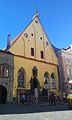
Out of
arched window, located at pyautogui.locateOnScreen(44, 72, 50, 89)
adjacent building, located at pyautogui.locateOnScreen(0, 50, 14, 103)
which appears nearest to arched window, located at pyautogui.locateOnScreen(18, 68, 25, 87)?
adjacent building, located at pyautogui.locateOnScreen(0, 50, 14, 103)

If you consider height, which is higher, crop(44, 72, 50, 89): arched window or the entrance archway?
crop(44, 72, 50, 89): arched window

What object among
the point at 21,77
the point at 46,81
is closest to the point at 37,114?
the point at 21,77

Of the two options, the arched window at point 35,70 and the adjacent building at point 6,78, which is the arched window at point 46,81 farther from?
the adjacent building at point 6,78

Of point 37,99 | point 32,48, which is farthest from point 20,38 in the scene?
point 37,99

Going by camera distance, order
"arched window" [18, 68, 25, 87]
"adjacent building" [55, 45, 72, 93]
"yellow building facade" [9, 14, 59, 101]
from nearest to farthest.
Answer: "arched window" [18, 68, 25, 87]
"yellow building facade" [9, 14, 59, 101]
"adjacent building" [55, 45, 72, 93]

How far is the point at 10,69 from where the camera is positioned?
108 feet

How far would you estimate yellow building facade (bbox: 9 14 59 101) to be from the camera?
34.8 metres

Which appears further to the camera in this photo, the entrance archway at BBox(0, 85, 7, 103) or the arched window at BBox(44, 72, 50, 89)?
the arched window at BBox(44, 72, 50, 89)

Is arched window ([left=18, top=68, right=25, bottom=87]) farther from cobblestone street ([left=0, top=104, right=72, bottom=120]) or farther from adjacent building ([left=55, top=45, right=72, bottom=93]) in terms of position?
cobblestone street ([left=0, top=104, right=72, bottom=120])

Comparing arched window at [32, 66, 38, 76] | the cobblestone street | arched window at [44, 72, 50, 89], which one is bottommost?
the cobblestone street

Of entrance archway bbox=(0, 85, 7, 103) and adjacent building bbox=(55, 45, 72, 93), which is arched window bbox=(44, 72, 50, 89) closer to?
adjacent building bbox=(55, 45, 72, 93)

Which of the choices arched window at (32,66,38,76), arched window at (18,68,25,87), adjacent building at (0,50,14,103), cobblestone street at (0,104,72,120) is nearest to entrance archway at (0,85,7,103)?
adjacent building at (0,50,14,103)

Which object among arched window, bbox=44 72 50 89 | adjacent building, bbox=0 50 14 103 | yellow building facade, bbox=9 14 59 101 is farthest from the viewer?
arched window, bbox=44 72 50 89

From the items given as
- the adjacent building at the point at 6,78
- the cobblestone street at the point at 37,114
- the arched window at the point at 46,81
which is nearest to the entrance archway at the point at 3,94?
the adjacent building at the point at 6,78
